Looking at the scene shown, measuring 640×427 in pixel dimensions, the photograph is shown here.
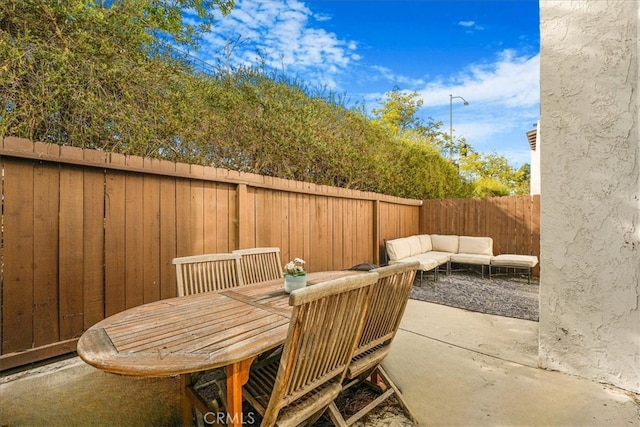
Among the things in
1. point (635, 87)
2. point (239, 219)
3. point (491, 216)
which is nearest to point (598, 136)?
point (635, 87)

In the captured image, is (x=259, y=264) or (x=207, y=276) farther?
(x=259, y=264)

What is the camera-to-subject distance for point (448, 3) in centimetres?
474

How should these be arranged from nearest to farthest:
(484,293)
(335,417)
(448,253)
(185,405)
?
(335,417) < (185,405) < (484,293) < (448,253)

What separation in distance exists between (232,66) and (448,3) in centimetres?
385

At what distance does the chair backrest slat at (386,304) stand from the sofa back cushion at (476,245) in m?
5.13

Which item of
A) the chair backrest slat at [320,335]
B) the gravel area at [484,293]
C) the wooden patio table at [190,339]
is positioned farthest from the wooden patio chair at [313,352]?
the gravel area at [484,293]

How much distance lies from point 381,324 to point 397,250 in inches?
149

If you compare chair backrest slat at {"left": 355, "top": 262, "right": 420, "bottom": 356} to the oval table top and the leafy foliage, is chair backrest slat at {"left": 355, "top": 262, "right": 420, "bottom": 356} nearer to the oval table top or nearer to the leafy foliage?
the oval table top

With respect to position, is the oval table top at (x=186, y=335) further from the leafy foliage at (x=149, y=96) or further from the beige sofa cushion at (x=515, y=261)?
the beige sofa cushion at (x=515, y=261)

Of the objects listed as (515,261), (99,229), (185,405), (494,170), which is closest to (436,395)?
(185,405)

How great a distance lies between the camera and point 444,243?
643 cm

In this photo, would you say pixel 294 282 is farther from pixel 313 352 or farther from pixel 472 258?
pixel 472 258

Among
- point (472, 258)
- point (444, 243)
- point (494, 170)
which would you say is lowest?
point (472, 258)

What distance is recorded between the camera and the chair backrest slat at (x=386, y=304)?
56.9 inches
